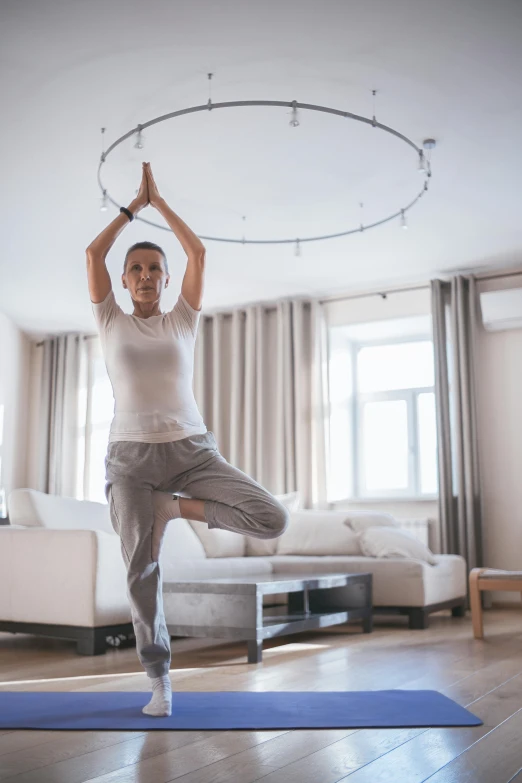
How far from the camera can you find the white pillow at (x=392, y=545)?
202 inches

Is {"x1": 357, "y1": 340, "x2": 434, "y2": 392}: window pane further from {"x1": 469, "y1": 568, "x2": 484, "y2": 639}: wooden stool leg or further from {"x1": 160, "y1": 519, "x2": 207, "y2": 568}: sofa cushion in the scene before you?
{"x1": 469, "y1": 568, "x2": 484, "y2": 639}: wooden stool leg

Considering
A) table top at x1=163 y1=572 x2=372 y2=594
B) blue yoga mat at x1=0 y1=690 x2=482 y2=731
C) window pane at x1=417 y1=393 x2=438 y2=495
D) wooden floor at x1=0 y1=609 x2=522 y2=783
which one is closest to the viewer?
wooden floor at x1=0 y1=609 x2=522 y2=783

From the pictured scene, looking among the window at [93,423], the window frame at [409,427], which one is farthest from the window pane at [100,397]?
the window frame at [409,427]

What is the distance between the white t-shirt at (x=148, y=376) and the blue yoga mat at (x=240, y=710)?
74cm

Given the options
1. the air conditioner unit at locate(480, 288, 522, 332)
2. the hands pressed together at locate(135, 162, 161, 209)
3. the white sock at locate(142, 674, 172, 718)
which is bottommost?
the white sock at locate(142, 674, 172, 718)

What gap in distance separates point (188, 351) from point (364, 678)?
1.38 metres

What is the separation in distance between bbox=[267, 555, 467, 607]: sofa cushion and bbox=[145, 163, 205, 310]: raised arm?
2.89m

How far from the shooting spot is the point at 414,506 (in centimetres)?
661

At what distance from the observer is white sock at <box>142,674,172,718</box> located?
7.22 feet

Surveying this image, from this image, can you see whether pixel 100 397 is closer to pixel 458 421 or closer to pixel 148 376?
pixel 458 421

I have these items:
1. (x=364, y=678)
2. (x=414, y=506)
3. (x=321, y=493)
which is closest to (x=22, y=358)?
(x=321, y=493)

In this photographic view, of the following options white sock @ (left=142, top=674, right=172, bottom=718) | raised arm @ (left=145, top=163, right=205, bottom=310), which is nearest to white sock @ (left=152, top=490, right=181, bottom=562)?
white sock @ (left=142, top=674, right=172, bottom=718)

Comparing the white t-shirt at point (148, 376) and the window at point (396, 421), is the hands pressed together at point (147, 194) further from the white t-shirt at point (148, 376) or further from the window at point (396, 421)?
the window at point (396, 421)

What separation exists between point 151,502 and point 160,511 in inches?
1.6
